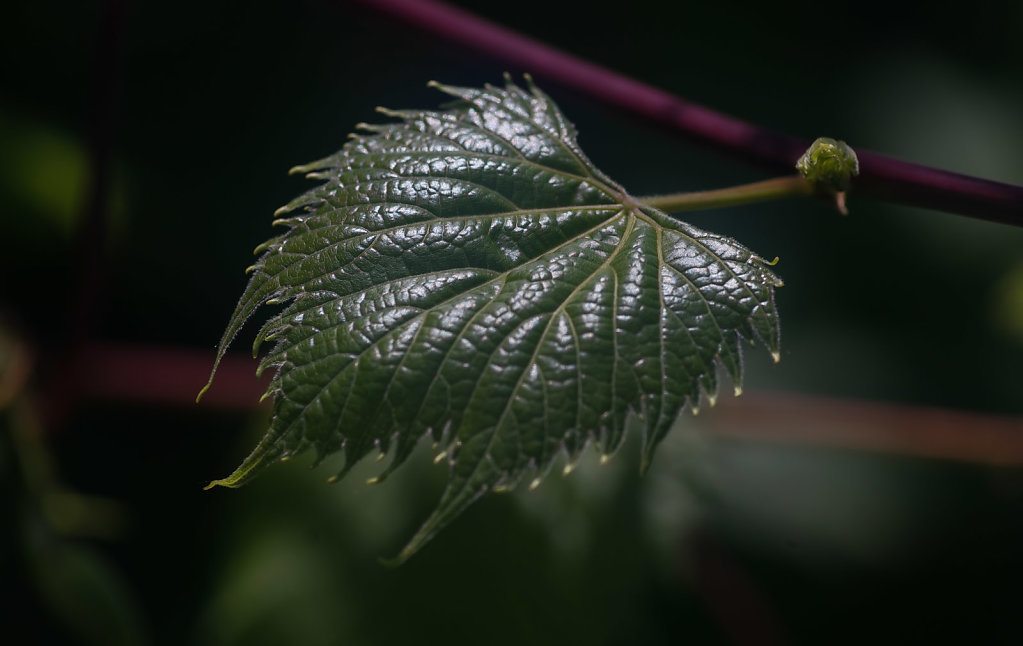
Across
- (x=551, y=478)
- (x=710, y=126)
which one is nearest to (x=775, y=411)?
(x=551, y=478)

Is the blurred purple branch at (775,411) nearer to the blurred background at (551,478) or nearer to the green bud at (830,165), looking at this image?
the blurred background at (551,478)

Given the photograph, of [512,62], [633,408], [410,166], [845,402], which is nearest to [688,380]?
[633,408]

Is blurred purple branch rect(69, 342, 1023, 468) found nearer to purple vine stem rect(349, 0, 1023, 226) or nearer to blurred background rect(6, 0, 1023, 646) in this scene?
blurred background rect(6, 0, 1023, 646)

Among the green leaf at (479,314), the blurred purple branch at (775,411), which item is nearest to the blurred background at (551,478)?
the blurred purple branch at (775,411)

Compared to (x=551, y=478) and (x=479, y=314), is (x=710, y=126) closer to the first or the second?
(x=479, y=314)

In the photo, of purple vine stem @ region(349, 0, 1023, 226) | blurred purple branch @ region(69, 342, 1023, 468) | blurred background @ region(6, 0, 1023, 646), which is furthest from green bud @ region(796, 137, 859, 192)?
blurred purple branch @ region(69, 342, 1023, 468)

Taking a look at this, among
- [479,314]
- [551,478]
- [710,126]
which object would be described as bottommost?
[551,478]
